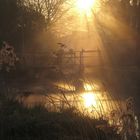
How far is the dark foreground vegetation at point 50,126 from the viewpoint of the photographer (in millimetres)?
Answer: 7795

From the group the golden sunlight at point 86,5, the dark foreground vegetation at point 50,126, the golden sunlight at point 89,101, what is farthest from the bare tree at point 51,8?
the dark foreground vegetation at point 50,126

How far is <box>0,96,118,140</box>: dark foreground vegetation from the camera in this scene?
7.79 m

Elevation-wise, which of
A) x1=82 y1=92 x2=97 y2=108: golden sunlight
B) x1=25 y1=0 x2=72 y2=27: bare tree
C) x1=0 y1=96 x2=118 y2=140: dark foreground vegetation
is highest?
x1=25 y1=0 x2=72 y2=27: bare tree

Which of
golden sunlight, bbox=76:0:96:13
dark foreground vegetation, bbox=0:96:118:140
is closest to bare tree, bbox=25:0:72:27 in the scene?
golden sunlight, bbox=76:0:96:13

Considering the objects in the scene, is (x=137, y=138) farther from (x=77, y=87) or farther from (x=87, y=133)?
(x=77, y=87)

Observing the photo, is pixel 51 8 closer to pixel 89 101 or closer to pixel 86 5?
pixel 86 5

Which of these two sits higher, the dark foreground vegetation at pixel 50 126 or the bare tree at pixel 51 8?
the bare tree at pixel 51 8

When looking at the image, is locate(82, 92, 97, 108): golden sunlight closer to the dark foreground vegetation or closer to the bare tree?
the dark foreground vegetation

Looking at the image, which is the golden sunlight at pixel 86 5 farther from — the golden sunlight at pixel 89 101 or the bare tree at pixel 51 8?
the golden sunlight at pixel 89 101

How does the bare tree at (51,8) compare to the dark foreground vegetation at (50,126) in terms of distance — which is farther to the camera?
the bare tree at (51,8)

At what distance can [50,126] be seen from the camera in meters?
8.62

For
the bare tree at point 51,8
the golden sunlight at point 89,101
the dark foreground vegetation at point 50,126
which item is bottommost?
Answer: the dark foreground vegetation at point 50,126

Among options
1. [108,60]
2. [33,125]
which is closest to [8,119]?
[33,125]

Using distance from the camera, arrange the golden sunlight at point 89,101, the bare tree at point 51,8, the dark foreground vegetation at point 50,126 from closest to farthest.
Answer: the dark foreground vegetation at point 50,126, the golden sunlight at point 89,101, the bare tree at point 51,8
